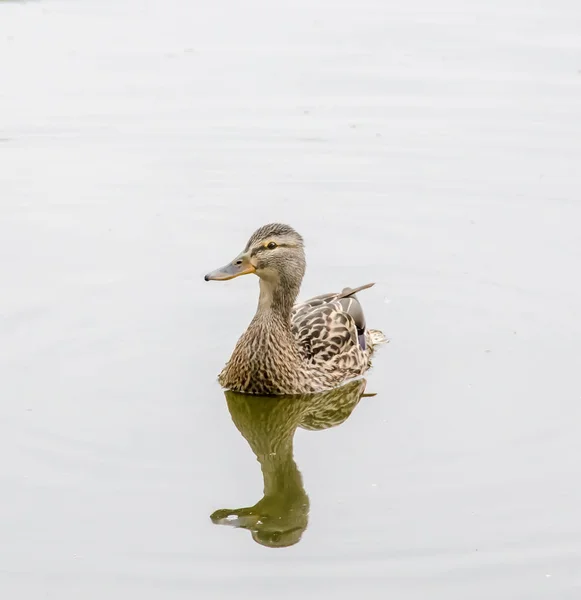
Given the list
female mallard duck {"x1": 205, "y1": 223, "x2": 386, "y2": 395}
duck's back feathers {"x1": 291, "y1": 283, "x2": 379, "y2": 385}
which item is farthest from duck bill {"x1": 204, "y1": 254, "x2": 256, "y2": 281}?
duck's back feathers {"x1": 291, "y1": 283, "x2": 379, "y2": 385}

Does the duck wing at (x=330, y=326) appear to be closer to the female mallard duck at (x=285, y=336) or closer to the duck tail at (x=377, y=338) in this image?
the female mallard duck at (x=285, y=336)

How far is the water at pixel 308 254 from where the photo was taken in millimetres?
7500

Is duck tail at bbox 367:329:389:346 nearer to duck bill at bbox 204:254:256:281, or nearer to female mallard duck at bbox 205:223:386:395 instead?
female mallard duck at bbox 205:223:386:395

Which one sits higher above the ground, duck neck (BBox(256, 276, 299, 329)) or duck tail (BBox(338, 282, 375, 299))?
duck neck (BBox(256, 276, 299, 329))

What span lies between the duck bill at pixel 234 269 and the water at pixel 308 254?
3.45 feet

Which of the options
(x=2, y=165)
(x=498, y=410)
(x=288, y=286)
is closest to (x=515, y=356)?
(x=498, y=410)

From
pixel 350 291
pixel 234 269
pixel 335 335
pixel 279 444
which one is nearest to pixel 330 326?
pixel 335 335

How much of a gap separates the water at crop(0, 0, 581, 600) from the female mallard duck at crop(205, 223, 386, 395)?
332 millimetres

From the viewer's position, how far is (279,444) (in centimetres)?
915

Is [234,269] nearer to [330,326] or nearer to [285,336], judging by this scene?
[285,336]

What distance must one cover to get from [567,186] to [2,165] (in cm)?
595

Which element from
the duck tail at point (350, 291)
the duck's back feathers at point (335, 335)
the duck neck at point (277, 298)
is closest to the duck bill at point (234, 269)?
the duck neck at point (277, 298)

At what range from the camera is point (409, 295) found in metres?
11.4

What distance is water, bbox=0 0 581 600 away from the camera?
7500mm
